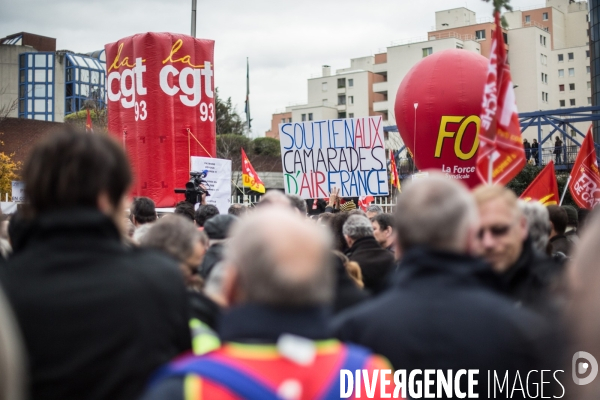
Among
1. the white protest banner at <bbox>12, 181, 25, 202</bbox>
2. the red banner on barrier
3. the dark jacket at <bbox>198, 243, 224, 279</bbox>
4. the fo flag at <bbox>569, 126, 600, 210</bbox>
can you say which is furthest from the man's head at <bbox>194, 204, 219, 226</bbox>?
the white protest banner at <bbox>12, 181, 25, 202</bbox>

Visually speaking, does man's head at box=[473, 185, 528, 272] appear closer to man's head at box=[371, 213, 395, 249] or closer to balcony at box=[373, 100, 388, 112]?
man's head at box=[371, 213, 395, 249]

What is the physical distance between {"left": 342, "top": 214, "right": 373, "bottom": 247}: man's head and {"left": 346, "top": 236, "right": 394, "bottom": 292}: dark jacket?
59 millimetres

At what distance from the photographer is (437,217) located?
101 inches

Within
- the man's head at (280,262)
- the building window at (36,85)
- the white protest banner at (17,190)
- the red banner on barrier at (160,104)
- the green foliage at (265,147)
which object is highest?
the building window at (36,85)

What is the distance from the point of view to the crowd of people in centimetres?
183

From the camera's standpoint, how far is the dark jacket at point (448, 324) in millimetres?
2490

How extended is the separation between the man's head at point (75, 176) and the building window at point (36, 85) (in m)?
61.3

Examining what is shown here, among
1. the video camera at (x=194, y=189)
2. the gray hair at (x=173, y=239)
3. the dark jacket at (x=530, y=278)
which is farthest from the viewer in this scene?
the video camera at (x=194, y=189)

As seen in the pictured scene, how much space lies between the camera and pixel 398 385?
252 centimetres

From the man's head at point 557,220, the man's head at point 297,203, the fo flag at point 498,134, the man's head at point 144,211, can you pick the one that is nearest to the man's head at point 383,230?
the man's head at point 297,203

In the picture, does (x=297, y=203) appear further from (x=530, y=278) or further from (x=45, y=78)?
(x=45, y=78)

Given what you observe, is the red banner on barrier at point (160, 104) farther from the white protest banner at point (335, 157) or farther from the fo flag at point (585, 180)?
the fo flag at point (585, 180)

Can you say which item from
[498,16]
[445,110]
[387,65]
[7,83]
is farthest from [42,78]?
[498,16]

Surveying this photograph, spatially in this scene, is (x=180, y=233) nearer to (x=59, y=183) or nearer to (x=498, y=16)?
(x=59, y=183)
